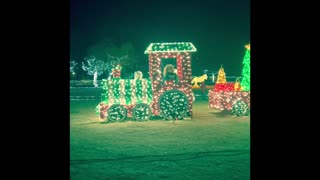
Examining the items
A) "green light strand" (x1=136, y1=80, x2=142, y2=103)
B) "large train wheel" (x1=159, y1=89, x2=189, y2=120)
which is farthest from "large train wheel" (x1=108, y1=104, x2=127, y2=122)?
"large train wheel" (x1=159, y1=89, x2=189, y2=120)

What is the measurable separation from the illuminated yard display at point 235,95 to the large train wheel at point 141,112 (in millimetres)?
3185

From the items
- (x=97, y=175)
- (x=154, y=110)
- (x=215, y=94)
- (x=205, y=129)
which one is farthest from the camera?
(x=215, y=94)

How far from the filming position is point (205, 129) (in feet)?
29.2

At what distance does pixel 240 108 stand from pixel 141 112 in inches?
140

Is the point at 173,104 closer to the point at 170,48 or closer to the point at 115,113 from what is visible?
the point at 115,113

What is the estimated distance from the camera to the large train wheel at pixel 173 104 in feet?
35.3

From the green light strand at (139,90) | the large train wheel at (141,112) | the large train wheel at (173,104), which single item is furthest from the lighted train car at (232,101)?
the green light strand at (139,90)

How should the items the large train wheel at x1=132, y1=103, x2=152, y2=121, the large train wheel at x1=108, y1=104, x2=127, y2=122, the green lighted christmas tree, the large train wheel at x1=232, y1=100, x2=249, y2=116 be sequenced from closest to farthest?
the large train wheel at x1=108, y1=104, x2=127, y2=122 → the large train wheel at x1=132, y1=103, x2=152, y2=121 → the large train wheel at x1=232, y1=100, x2=249, y2=116 → the green lighted christmas tree

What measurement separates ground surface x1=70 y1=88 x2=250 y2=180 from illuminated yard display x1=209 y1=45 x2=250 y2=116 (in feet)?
5.10

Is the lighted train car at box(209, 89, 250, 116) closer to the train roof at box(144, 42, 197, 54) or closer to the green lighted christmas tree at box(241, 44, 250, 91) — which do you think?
the green lighted christmas tree at box(241, 44, 250, 91)

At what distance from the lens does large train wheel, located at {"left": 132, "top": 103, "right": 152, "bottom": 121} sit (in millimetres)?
10727
